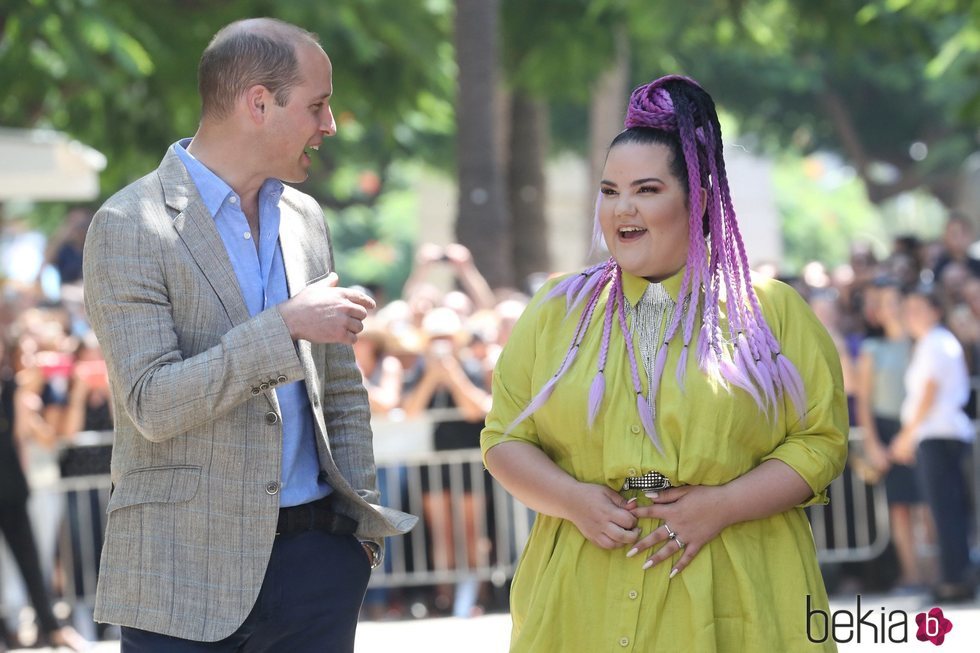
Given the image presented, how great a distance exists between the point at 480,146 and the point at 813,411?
11701 mm

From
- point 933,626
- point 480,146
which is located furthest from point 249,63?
point 480,146

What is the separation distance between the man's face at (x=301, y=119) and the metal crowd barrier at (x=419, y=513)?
602 cm

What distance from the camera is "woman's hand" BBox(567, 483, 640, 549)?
3.48 meters

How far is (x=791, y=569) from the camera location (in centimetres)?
353

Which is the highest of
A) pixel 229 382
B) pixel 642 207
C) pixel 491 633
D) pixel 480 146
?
pixel 480 146

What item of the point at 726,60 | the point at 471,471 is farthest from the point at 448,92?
the point at 726,60

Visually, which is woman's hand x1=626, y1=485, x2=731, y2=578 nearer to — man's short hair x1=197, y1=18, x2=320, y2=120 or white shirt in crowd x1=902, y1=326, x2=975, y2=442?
man's short hair x1=197, y1=18, x2=320, y2=120

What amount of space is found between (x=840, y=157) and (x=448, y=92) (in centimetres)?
2310

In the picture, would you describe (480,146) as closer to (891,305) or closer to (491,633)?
(891,305)

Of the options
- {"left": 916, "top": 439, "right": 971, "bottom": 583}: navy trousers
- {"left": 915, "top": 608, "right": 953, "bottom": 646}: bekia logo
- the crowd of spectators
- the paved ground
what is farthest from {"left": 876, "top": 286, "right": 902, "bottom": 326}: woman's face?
{"left": 915, "top": 608, "right": 953, "bottom": 646}: bekia logo

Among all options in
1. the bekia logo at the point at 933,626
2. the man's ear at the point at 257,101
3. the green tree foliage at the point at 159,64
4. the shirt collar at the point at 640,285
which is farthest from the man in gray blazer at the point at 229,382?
the green tree foliage at the point at 159,64

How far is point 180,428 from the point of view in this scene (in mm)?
3277

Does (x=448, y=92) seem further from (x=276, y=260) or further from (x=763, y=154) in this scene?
(x=763, y=154)

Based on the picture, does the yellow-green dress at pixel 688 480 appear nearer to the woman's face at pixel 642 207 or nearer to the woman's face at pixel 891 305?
the woman's face at pixel 642 207
